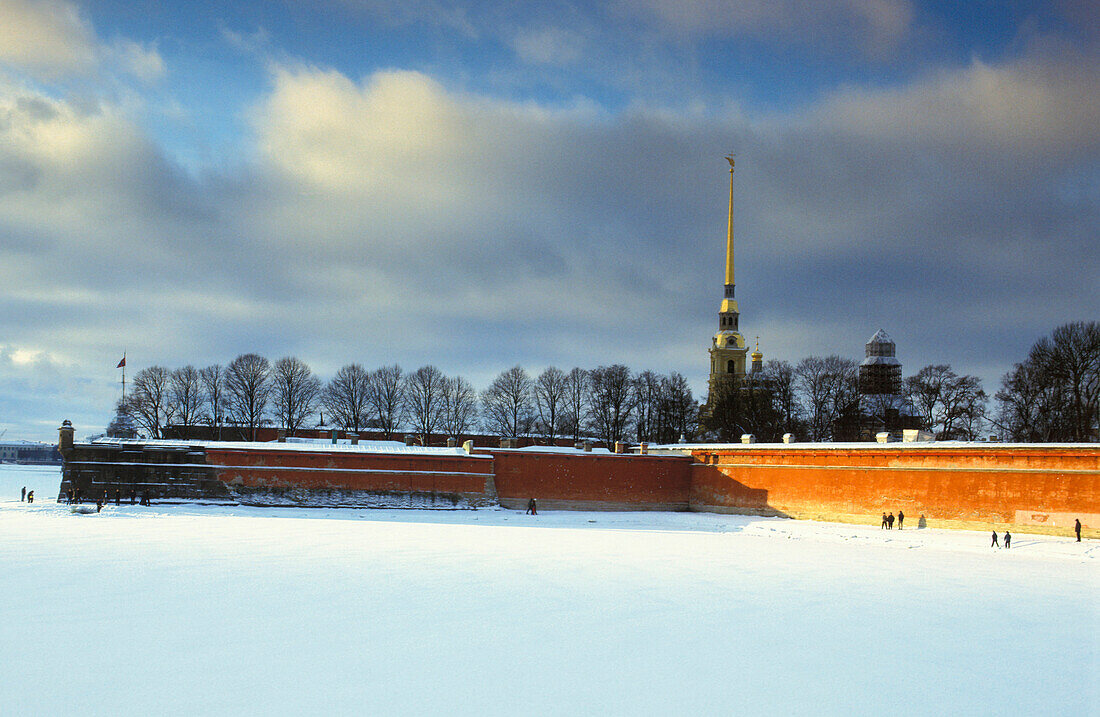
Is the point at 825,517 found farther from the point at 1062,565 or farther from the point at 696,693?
the point at 696,693

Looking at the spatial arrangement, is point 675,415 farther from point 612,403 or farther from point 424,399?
point 424,399

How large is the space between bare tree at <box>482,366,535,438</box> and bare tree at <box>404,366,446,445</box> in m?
3.83

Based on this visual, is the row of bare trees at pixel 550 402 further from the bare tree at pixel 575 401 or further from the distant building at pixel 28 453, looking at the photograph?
the distant building at pixel 28 453

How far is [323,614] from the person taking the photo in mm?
12156

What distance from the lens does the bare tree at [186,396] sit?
57.7 meters

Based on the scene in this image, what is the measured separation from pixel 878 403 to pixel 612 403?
19375 millimetres

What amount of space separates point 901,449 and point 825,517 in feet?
14.3

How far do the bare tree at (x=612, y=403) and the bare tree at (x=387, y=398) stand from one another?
558 inches

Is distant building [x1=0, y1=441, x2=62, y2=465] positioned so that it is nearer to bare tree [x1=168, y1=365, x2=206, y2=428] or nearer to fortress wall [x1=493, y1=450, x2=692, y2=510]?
bare tree [x1=168, y1=365, x2=206, y2=428]

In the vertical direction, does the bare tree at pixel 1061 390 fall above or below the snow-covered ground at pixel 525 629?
above

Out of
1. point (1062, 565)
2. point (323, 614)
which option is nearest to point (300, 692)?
point (323, 614)

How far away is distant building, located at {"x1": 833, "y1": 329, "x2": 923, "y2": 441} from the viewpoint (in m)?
51.1

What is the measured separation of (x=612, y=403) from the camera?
58375mm

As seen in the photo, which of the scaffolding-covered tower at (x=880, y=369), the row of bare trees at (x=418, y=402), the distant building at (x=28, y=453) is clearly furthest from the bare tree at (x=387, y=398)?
the distant building at (x=28, y=453)
